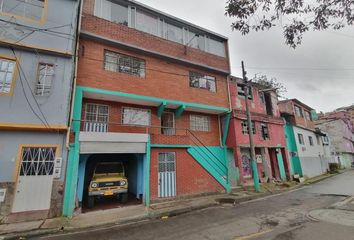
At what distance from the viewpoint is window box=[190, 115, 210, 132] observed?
15.3 metres

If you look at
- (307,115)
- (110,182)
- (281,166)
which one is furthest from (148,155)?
(307,115)

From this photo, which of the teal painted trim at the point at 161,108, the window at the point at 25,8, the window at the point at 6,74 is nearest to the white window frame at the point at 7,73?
the window at the point at 6,74

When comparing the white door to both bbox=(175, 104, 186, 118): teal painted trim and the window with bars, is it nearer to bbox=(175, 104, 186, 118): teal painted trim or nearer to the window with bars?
the window with bars

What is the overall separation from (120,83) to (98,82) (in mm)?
1227

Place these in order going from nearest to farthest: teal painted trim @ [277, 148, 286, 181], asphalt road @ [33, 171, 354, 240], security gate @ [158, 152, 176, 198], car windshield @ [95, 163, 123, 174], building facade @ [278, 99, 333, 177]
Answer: asphalt road @ [33, 171, 354, 240]
car windshield @ [95, 163, 123, 174]
security gate @ [158, 152, 176, 198]
teal painted trim @ [277, 148, 286, 181]
building facade @ [278, 99, 333, 177]

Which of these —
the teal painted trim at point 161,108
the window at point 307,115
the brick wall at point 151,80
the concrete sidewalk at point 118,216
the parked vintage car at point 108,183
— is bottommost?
the concrete sidewalk at point 118,216

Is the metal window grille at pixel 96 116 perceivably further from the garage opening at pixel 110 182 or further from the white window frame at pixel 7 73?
the white window frame at pixel 7 73

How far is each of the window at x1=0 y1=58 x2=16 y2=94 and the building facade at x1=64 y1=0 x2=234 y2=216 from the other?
2.73 meters

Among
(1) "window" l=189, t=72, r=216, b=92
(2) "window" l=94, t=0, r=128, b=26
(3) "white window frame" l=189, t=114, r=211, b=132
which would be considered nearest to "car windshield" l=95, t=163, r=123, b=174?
(3) "white window frame" l=189, t=114, r=211, b=132

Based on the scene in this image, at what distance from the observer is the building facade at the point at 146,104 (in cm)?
1073

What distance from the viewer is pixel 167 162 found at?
1230cm

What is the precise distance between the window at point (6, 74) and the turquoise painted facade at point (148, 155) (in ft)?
8.74

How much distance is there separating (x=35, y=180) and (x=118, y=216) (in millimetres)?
3868

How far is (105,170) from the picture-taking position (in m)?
11.4
